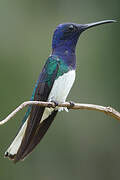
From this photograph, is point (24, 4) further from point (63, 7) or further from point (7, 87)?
point (7, 87)

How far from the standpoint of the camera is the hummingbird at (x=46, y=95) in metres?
3.27

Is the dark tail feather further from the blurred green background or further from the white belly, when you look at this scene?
the blurred green background

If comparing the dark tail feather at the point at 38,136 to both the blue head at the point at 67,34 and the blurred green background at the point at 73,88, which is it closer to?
the blue head at the point at 67,34

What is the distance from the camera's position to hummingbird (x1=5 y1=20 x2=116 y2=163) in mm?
3266

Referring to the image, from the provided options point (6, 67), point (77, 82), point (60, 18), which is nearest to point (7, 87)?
point (6, 67)

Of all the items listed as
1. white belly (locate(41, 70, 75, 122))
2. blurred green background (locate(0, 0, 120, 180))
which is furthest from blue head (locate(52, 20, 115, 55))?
blurred green background (locate(0, 0, 120, 180))

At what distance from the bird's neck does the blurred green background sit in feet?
7.84

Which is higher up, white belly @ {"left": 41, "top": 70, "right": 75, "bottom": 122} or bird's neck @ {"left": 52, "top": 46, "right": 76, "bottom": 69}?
bird's neck @ {"left": 52, "top": 46, "right": 76, "bottom": 69}

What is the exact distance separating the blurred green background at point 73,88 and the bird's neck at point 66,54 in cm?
239

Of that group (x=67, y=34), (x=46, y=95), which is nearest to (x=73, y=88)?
(x=67, y=34)

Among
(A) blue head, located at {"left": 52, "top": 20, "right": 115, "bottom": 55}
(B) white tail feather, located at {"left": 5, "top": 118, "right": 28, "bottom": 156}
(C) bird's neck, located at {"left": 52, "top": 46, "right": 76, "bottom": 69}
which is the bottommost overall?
(B) white tail feather, located at {"left": 5, "top": 118, "right": 28, "bottom": 156}

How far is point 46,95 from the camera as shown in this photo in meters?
3.44

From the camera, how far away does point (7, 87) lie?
246 inches

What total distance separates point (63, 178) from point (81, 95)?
3.88ft
